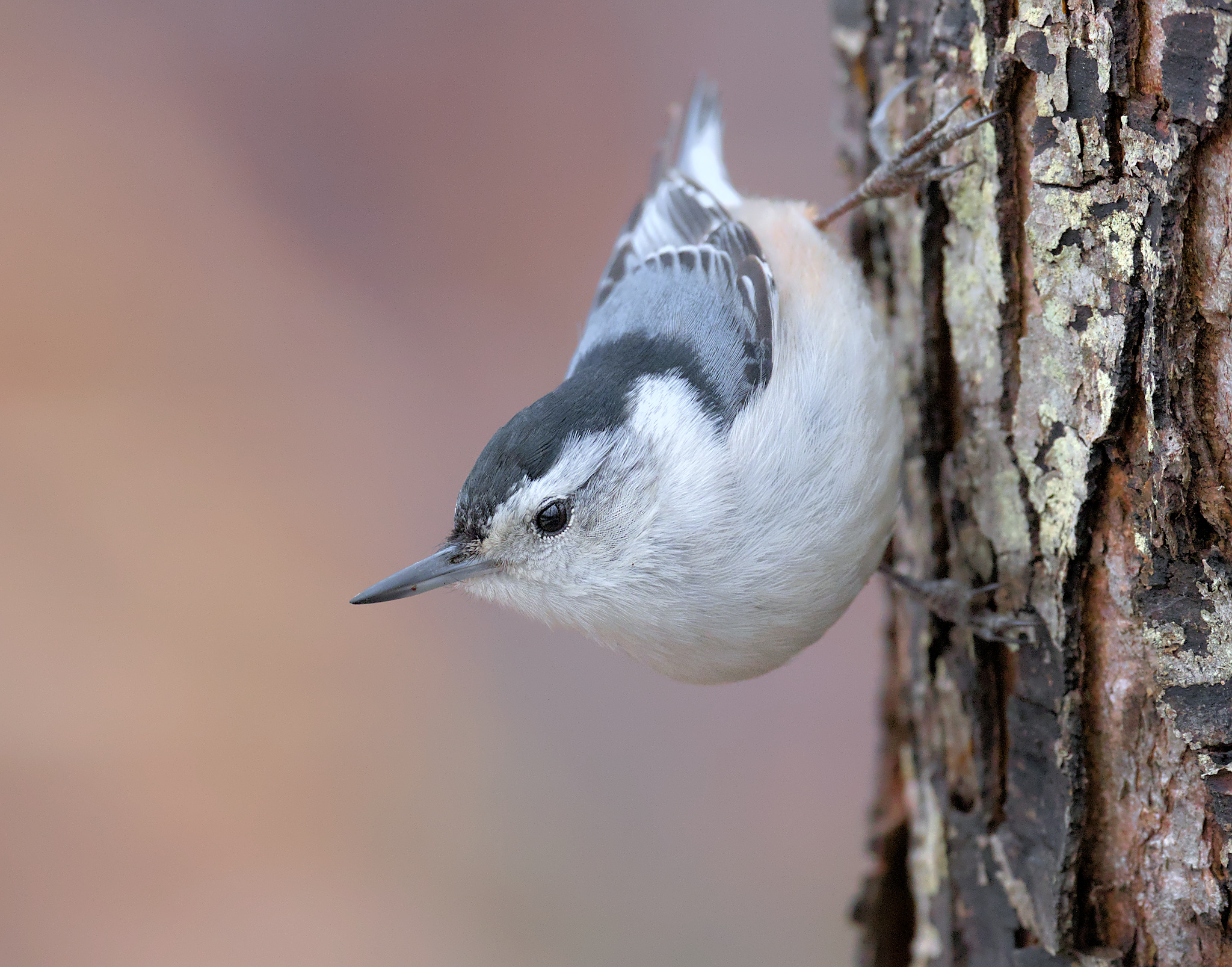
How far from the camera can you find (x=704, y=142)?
2287 mm

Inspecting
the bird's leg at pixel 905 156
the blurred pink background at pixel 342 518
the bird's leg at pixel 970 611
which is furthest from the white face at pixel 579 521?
the blurred pink background at pixel 342 518

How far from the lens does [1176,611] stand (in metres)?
1.13

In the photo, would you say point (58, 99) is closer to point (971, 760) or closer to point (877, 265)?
point (877, 265)

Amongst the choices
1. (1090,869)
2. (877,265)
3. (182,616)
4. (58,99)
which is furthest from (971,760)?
(58,99)

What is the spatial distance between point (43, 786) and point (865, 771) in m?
1.98

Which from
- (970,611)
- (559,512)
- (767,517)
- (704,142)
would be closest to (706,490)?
(767,517)

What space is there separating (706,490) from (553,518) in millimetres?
217

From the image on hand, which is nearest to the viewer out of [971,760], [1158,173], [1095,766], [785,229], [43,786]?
[1158,173]

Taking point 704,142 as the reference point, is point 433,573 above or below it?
below

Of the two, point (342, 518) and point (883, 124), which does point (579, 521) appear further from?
point (342, 518)

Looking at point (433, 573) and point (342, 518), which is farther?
point (342, 518)

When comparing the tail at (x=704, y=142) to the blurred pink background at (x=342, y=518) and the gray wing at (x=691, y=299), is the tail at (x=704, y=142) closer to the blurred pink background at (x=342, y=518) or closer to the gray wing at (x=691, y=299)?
the gray wing at (x=691, y=299)

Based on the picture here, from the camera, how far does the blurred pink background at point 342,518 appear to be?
242 cm

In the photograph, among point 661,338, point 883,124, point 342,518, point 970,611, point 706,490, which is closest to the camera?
point 706,490
